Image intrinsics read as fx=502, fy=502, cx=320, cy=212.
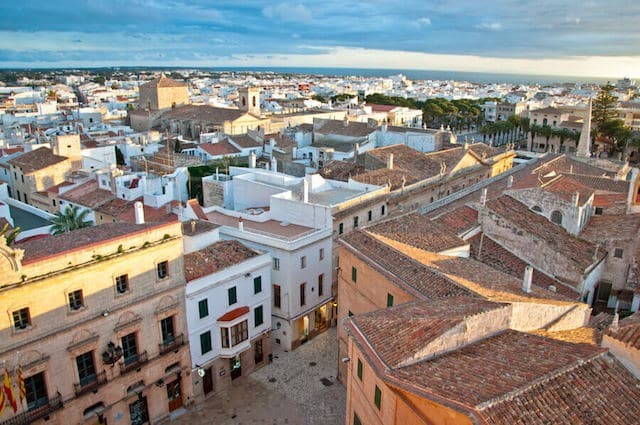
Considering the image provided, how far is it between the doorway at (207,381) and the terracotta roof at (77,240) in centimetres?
734

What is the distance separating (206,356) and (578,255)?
1716cm

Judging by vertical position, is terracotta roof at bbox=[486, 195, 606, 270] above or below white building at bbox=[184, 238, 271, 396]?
above

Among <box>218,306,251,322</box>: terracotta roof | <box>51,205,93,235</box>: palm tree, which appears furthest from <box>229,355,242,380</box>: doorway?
<box>51,205,93,235</box>: palm tree

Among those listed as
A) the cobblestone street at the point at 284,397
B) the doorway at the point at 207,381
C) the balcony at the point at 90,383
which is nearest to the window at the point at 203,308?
the doorway at the point at 207,381

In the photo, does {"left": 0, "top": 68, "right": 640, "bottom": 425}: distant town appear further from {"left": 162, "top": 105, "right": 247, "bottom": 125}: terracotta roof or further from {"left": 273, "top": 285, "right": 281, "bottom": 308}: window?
{"left": 162, "top": 105, "right": 247, "bottom": 125}: terracotta roof

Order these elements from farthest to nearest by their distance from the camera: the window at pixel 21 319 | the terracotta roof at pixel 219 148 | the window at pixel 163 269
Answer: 1. the terracotta roof at pixel 219 148
2. the window at pixel 163 269
3. the window at pixel 21 319

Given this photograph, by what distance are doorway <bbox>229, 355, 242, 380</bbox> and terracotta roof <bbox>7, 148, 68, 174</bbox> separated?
90.5 ft

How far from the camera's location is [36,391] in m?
17.2

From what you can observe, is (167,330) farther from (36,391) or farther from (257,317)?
(36,391)

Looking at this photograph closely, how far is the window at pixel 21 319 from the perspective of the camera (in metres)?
16.2

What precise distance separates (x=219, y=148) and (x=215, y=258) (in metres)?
30.5

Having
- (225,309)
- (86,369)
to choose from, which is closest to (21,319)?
(86,369)

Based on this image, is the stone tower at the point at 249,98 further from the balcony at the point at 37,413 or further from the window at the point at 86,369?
the balcony at the point at 37,413

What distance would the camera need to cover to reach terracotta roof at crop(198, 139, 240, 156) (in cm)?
5022
